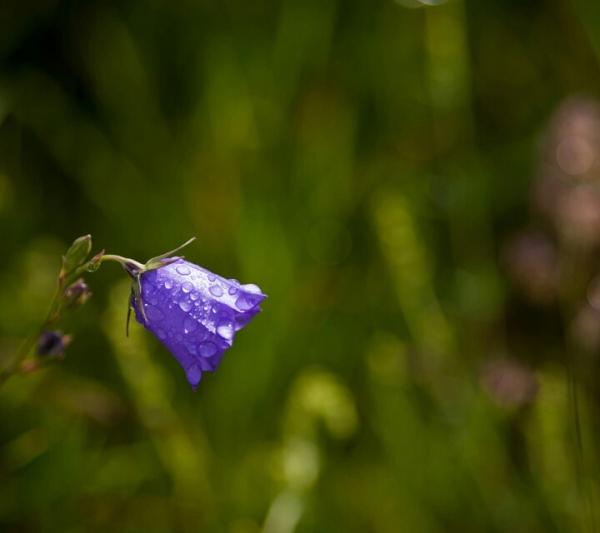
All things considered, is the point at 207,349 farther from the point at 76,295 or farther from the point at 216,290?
the point at 76,295

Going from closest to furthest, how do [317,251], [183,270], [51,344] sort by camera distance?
[183,270] < [51,344] < [317,251]

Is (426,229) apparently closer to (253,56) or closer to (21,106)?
(253,56)

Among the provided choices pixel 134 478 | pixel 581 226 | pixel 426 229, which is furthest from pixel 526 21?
pixel 134 478

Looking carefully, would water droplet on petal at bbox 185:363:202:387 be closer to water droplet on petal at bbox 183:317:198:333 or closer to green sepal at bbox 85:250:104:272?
water droplet on petal at bbox 183:317:198:333

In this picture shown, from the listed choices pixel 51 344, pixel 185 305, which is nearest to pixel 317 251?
pixel 51 344

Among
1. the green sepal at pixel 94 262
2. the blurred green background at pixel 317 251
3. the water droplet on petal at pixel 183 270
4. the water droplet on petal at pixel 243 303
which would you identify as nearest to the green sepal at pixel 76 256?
the green sepal at pixel 94 262

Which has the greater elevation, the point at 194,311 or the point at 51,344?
the point at 194,311

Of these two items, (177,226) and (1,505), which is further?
(177,226)
